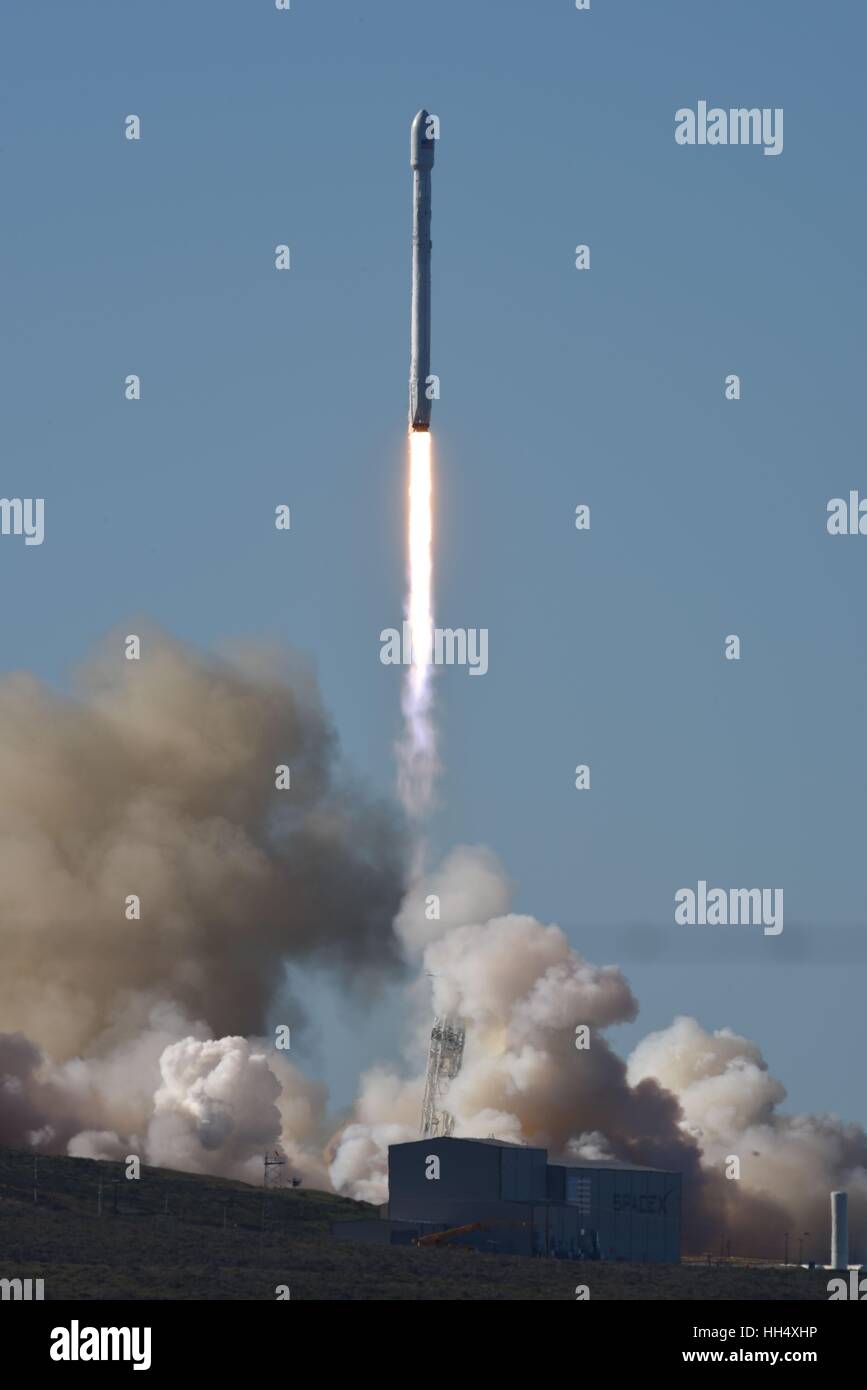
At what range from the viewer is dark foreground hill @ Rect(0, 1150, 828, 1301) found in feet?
417

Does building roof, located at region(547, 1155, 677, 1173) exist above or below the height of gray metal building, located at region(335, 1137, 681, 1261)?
→ above

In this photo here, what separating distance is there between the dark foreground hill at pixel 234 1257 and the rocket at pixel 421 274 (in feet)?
107

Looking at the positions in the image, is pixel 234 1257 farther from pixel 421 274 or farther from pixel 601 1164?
pixel 421 274

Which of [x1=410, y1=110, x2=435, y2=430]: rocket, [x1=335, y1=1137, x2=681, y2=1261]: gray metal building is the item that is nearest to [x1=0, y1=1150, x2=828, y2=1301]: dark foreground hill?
[x1=335, y1=1137, x2=681, y2=1261]: gray metal building

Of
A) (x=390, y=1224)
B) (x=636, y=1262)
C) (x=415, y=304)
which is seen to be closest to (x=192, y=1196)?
(x=390, y=1224)

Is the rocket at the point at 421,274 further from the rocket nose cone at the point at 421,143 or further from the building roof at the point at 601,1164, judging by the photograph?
the building roof at the point at 601,1164

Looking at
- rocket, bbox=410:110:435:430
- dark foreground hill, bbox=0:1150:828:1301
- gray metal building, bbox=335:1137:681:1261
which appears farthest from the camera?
gray metal building, bbox=335:1137:681:1261

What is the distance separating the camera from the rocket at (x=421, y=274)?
13950 cm

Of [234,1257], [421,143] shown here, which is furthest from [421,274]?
[234,1257]

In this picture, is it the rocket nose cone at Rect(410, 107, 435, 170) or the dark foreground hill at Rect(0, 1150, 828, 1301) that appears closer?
the dark foreground hill at Rect(0, 1150, 828, 1301)

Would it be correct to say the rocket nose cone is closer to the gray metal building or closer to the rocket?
the rocket

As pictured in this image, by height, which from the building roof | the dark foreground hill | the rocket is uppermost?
the rocket

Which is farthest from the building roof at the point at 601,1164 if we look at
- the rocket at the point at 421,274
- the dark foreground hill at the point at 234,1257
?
the rocket at the point at 421,274

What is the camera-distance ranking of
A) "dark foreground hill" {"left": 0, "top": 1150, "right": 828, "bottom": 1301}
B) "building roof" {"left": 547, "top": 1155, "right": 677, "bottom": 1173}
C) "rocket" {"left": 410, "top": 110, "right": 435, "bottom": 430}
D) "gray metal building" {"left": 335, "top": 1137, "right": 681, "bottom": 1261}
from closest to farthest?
1. "dark foreground hill" {"left": 0, "top": 1150, "right": 828, "bottom": 1301}
2. "rocket" {"left": 410, "top": 110, "right": 435, "bottom": 430}
3. "gray metal building" {"left": 335, "top": 1137, "right": 681, "bottom": 1261}
4. "building roof" {"left": 547, "top": 1155, "right": 677, "bottom": 1173}
